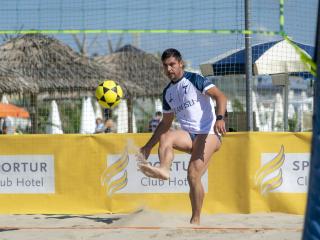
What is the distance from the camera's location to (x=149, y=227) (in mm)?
7109

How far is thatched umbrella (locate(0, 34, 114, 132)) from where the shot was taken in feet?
56.3

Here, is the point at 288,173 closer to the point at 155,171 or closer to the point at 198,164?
the point at 198,164

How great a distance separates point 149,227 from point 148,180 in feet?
5.19

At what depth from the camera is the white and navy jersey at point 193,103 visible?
7.22 meters

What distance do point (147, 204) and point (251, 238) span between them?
2.49 meters

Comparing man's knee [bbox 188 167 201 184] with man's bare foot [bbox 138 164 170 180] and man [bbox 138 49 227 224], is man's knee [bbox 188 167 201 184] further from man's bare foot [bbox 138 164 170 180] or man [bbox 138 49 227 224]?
man's bare foot [bbox 138 164 170 180]

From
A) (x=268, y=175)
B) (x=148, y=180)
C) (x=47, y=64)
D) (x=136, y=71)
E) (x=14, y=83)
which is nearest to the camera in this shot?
(x=268, y=175)

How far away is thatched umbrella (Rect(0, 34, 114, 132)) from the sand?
884 cm

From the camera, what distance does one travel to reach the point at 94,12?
29.6ft

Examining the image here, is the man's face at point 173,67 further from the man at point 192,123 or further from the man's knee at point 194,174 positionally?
the man's knee at point 194,174

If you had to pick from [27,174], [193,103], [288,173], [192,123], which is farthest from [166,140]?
[27,174]

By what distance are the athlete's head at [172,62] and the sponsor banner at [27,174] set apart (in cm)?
231

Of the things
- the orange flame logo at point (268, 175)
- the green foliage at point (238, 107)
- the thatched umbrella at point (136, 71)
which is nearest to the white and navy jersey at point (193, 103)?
the orange flame logo at point (268, 175)

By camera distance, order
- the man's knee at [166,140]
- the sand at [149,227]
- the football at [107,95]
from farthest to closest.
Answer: the football at [107,95]
the man's knee at [166,140]
the sand at [149,227]
